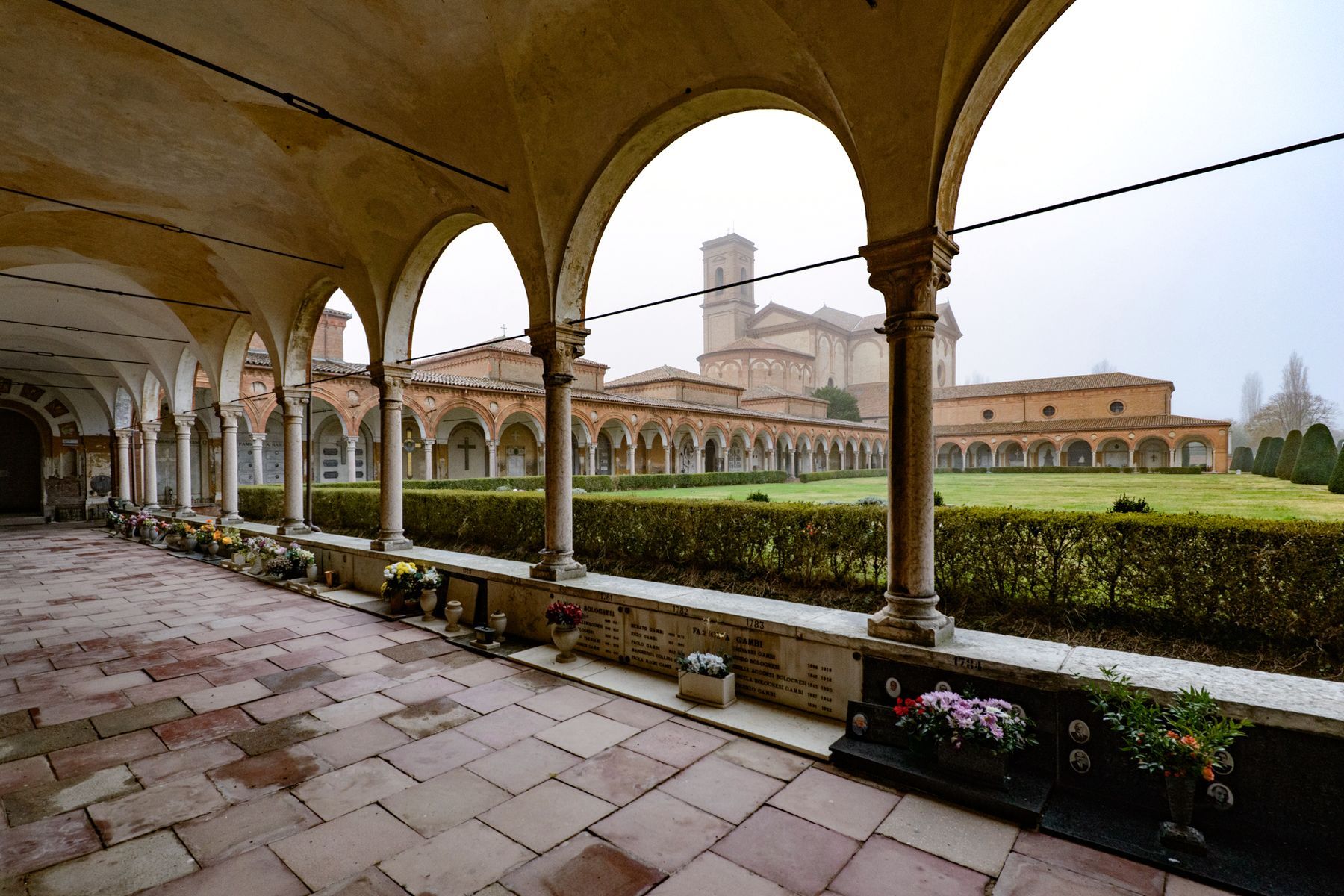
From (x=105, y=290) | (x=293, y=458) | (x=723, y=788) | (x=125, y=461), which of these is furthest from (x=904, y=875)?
(x=125, y=461)

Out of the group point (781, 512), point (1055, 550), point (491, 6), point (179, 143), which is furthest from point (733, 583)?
point (179, 143)

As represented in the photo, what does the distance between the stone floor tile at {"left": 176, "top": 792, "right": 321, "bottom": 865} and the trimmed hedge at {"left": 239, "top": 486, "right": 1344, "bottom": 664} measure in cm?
418

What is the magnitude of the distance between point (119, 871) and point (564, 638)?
313 cm

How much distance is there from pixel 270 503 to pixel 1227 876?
16728 mm

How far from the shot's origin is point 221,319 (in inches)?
503

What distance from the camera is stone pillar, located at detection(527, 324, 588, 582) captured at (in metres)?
6.40

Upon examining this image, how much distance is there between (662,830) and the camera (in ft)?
9.91

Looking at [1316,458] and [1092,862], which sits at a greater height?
[1316,458]

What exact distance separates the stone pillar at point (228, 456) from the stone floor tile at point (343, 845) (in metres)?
12.8

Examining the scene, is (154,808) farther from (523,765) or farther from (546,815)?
(546,815)

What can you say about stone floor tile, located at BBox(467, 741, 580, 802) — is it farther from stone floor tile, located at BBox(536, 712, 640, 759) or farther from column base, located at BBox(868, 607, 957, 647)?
column base, located at BBox(868, 607, 957, 647)

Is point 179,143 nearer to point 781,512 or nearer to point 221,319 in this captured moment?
point 221,319

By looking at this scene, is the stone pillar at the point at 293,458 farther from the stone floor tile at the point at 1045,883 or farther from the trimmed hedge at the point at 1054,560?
the stone floor tile at the point at 1045,883

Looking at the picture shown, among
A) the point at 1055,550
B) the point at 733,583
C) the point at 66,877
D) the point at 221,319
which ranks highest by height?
the point at 221,319
